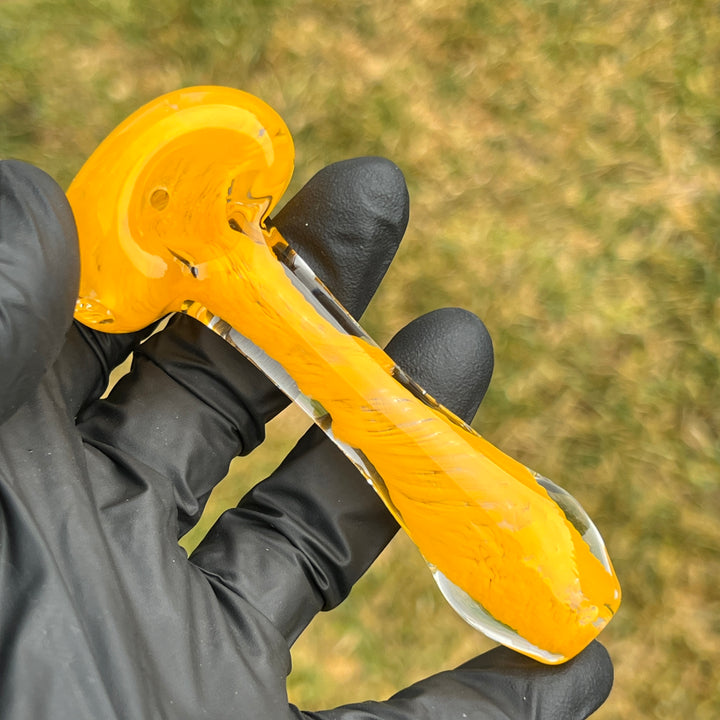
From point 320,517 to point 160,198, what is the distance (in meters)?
0.37

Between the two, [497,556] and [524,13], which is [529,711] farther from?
[524,13]

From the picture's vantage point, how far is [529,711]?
82 centimetres

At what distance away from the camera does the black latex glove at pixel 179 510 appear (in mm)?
654

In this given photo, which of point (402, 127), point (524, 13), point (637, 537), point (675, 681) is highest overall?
point (524, 13)

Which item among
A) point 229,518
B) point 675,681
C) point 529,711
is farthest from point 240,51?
point 675,681

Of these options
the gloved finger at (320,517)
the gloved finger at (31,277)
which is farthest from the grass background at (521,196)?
the gloved finger at (31,277)

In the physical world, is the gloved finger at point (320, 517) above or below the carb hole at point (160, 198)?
below

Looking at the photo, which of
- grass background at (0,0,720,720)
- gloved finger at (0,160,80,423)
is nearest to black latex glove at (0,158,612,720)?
gloved finger at (0,160,80,423)

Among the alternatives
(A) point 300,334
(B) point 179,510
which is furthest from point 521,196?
(B) point 179,510

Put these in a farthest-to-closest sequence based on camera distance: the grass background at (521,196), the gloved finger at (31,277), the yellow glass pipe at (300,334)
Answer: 1. the grass background at (521,196)
2. the yellow glass pipe at (300,334)
3. the gloved finger at (31,277)

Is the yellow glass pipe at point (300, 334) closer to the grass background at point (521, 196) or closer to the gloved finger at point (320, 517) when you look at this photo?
the gloved finger at point (320, 517)

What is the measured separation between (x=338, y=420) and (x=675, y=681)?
0.62 meters

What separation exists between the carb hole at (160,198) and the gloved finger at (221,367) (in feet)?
0.47

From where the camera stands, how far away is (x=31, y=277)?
0.64 m
